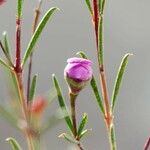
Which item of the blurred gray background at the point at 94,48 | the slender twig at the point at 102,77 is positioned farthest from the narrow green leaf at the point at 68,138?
the blurred gray background at the point at 94,48

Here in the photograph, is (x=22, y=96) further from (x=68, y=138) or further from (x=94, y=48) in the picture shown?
(x=94, y=48)

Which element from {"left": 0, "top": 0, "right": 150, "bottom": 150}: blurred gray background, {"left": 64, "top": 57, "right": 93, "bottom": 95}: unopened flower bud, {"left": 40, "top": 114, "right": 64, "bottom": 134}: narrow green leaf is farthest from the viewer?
{"left": 0, "top": 0, "right": 150, "bottom": 150}: blurred gray background

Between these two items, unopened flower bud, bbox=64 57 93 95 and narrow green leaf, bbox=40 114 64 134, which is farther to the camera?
unopened flower bud, bbox=64 57 93 95

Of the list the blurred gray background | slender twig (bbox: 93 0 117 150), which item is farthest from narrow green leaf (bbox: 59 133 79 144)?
the blurred gray background

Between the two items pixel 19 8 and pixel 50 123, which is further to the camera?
pixel 19 8

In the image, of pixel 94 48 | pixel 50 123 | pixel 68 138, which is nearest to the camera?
pixel 50 123

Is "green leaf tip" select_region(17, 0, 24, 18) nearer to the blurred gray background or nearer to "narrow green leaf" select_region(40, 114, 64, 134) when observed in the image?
"narrow green leaf" select_region(40, 114, 64, 134)

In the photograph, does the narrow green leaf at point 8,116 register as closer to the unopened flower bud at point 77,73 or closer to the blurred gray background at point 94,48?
the unopened flower bud at point 77,73

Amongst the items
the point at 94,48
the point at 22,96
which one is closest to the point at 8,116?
the point at 22,96

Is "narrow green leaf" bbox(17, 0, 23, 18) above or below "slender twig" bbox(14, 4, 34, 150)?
above
